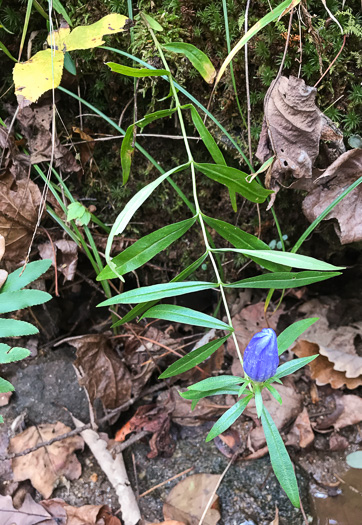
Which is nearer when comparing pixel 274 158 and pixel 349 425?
pixel 274 158

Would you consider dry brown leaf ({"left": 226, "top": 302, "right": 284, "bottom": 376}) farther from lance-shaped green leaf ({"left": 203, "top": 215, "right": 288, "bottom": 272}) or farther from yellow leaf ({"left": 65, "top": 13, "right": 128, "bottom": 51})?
yellow leaf ({"left": 65, "top": 13, "right": 128, "bottom": 51})

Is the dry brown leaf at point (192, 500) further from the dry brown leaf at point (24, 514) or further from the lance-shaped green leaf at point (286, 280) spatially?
the lance-shaped green leaf at point (286, 280)

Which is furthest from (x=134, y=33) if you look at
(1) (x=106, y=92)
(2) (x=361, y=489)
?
(2) (x=361, y=489)

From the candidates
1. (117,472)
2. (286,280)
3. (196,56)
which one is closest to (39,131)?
(196,56)

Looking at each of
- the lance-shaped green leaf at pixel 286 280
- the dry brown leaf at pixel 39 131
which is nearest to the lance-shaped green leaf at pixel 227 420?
the lance-shaped green leaf at pixel 286 280

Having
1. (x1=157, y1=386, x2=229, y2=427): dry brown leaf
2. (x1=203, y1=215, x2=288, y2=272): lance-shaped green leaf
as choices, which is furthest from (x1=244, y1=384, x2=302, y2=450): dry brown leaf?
(x1=203, y1=215, x2=288, y2=272): lance-shaped green leaf

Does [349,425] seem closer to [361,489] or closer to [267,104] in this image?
[361,489]

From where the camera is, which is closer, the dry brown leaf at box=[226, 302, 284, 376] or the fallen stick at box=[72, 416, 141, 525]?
the fallen stick at box=[72, 416, 141, 525]
